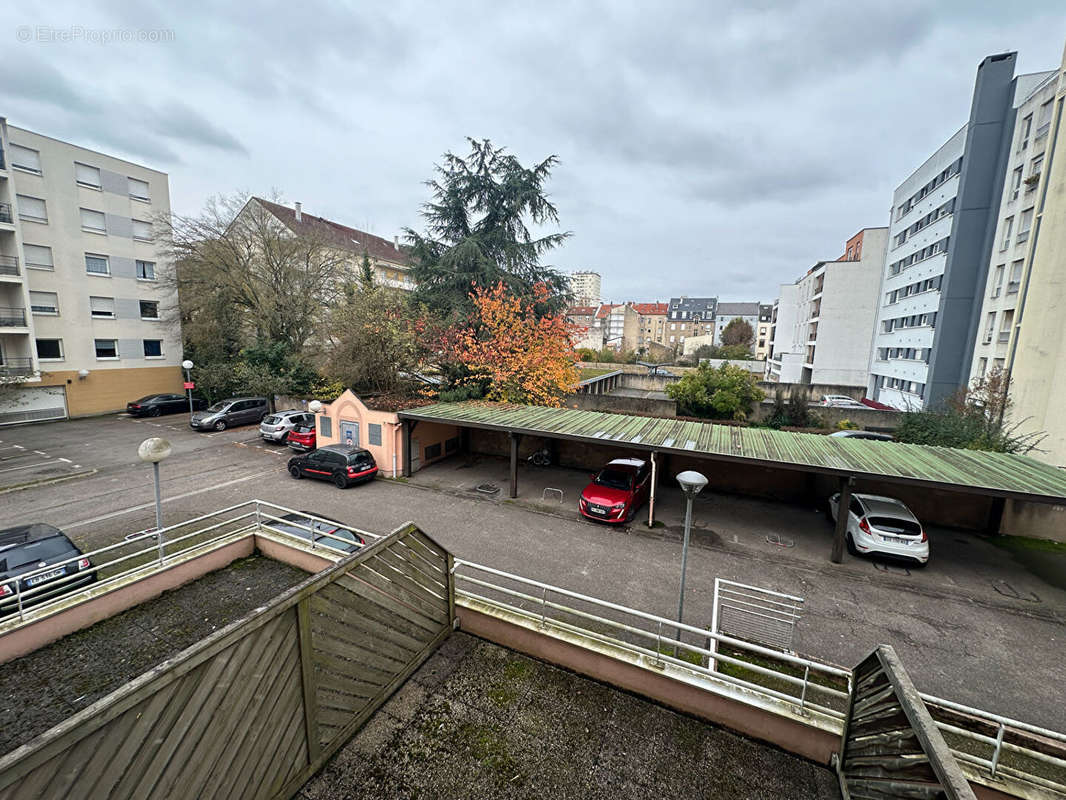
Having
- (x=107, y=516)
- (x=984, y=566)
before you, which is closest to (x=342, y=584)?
(x=107, y=516)

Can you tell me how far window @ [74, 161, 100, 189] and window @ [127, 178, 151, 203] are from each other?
1.52 meters

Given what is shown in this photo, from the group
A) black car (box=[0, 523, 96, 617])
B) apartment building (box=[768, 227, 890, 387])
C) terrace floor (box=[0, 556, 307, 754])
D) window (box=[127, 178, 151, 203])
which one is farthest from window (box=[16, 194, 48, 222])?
apartment building (box=[768, 227, 890, 387])

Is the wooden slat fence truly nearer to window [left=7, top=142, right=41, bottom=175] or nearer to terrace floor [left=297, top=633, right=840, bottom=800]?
terrace floor [left=297, top=633, right=840, bottom=800]

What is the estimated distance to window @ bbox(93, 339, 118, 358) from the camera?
26.4m

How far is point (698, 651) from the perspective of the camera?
13.6ft

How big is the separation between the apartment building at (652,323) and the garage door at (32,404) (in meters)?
101

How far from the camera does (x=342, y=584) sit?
3.70 metres

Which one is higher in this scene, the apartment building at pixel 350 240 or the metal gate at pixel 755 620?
the apartment building at pixel 350 240

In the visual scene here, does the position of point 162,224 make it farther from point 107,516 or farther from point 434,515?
point 434,515

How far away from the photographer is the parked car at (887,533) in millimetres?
10305

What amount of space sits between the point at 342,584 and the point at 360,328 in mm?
17255

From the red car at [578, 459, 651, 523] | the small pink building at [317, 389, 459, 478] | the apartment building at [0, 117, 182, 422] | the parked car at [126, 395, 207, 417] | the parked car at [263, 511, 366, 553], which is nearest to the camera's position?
the parked car at [263, 511, 366, 553]

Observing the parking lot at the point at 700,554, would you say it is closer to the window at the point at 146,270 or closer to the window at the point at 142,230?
the window at the point at 146,270

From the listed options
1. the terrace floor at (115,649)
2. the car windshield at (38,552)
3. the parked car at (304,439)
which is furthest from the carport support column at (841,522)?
the parked car at (304,439)
